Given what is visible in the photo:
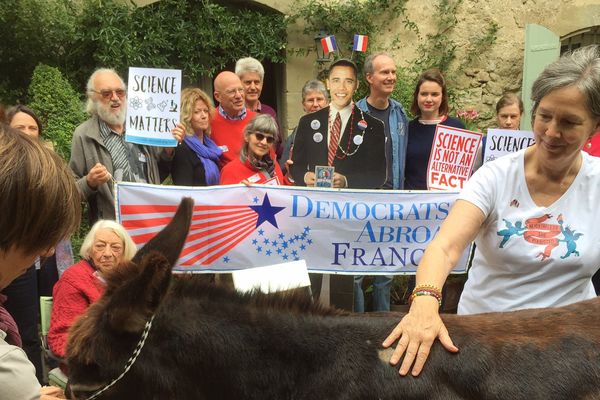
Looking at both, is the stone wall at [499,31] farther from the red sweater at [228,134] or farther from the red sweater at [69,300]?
the red sweater at [69,300]

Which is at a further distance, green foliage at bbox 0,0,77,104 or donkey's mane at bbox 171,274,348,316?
green foliage at bbox 0,0,77,104

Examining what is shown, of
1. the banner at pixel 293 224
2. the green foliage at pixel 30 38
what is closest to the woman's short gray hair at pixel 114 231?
the banner at pixel 293 224

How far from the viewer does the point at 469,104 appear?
1173cm

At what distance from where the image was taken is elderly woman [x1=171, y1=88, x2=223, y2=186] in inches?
224

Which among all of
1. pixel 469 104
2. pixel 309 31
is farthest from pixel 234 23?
pixel 469 104

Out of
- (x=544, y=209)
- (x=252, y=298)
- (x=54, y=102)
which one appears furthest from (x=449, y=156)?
(x=54, y=102)

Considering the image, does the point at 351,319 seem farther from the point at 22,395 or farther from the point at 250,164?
the point at 250,164

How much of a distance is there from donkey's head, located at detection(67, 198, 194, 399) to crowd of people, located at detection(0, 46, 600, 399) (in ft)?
0.56

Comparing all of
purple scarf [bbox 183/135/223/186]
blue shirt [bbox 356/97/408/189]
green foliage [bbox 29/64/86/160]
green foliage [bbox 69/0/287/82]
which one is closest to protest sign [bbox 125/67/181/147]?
purple scarf [bbox 183/135/223/186]

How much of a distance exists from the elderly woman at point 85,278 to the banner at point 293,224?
0.69 m

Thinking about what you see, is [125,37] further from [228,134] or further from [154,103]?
[154,103]

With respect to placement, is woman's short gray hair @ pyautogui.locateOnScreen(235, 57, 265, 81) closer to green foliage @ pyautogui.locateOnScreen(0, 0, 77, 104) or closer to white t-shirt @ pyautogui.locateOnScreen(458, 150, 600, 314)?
green foliage @ pyautogui.locateOnScreen(0, 0, 77, 104)

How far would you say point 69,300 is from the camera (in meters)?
4.13

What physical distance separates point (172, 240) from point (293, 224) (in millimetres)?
3180
